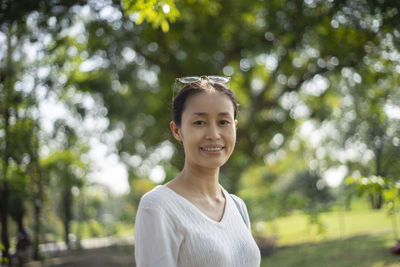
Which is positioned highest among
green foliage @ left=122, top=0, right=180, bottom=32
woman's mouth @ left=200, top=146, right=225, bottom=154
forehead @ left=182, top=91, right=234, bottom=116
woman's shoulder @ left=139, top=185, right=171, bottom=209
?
green foliage @ left=122, top=0, right=180, bottom=32

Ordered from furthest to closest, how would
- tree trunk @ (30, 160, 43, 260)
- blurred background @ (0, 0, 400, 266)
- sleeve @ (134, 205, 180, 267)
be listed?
tree trunk @ (30, 160, 43, 260) → blurred background @ (0, 0, 400, 266) → sleeve @ (134, 205, 180, 267)

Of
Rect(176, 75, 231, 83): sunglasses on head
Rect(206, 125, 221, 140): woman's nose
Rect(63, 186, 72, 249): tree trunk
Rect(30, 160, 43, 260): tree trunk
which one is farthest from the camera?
Rect(63, 186, 72, 249): tree trunk

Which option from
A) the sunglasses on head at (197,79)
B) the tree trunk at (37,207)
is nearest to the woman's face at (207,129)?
the sunglasses on head at (197,79)

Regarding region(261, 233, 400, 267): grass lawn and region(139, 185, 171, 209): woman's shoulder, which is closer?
region(139, 185, 171, 209): woman's shoulder

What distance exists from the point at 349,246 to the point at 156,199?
8832 mm

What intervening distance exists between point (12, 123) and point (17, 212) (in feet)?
6.83

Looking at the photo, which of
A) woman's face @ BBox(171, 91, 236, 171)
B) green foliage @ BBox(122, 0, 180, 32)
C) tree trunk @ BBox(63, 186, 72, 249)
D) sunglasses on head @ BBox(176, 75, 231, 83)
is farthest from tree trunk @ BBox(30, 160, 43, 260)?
woman's face @ BBox(171, 91, 236, 171)

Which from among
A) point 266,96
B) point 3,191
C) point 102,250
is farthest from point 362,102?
point 102,250

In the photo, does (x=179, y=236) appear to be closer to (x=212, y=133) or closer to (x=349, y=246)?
(x=212, y=133)

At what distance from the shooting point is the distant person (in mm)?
1449

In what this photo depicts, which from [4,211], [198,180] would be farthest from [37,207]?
[198,180]

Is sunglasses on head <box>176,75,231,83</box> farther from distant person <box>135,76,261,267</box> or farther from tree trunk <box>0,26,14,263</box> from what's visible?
tree trunk <box>0,26,14,263</box>

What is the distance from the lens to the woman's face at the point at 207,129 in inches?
64.4

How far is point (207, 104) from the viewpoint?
1648 millimetres
